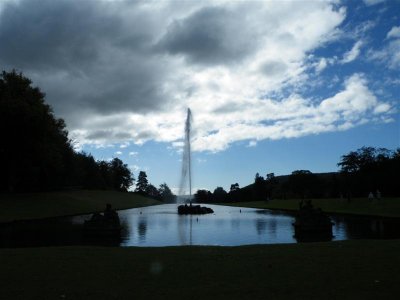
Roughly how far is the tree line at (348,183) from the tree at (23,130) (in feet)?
148

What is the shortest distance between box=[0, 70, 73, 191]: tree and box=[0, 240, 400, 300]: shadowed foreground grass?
46.6 metres

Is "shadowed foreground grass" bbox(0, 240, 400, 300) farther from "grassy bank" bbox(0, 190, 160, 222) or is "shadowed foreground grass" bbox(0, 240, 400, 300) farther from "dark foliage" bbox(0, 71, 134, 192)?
"dark foliage" bbox(0, 71, 134, 192)

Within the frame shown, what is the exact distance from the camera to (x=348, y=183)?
310ft

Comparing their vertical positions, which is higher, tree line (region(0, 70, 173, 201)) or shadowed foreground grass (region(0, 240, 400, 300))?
tree line (region(0, 70, 173, 201))

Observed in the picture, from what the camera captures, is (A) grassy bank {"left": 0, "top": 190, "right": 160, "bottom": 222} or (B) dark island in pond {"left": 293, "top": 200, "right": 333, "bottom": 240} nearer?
(B) dark island in pond {"left": 293, "top": 200, "right": 333, "bottom": 240}

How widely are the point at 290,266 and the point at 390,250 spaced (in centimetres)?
476

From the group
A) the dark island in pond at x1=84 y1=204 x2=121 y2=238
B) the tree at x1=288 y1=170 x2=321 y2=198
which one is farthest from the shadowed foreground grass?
the tree at x1=288 y1=170 x2=321 y2=198

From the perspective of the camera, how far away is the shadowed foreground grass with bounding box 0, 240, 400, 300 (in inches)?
356

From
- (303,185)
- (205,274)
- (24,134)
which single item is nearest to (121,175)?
(303,185)

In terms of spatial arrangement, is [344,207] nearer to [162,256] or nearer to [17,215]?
[17,215]

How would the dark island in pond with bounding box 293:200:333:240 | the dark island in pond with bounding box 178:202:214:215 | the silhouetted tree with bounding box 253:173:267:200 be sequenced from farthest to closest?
the silhouetted tree with bounding box 253:173:267:200 < the dark island in pond with bounding box 178:202:214:215 < the dark island in pond with bounding box 293:200:333:240

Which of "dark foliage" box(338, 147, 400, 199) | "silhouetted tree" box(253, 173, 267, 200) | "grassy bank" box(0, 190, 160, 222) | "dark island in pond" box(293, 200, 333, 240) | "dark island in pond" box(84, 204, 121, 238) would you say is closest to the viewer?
"dark island in pond" box(84, 204, 121, 238)

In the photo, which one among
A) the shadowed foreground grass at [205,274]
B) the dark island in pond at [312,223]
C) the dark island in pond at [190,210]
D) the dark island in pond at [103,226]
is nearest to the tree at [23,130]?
the dark island in pond at [190,210]

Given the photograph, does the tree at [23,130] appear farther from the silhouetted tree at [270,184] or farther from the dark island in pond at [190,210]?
the silhouetted tree at [270,184]
